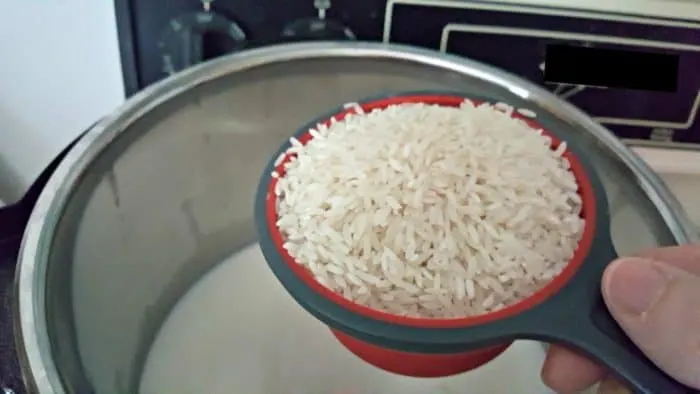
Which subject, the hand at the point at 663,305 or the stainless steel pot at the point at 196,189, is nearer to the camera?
the hand at the point at 663,305

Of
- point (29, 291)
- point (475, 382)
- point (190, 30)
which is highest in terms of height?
point (190, 30)

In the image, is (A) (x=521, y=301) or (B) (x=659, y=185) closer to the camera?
(A) (x=521, y=301)

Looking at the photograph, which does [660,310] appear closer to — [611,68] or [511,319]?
[511,319]

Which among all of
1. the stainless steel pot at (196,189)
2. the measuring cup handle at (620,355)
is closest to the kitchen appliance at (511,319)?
the measuring cup handle at (620,355)

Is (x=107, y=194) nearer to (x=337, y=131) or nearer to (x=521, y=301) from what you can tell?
(x=337, y=131)

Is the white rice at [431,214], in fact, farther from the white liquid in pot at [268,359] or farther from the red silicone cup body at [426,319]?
the white liquid in pot at [268,359]

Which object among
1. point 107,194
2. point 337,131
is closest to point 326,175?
point 337,131

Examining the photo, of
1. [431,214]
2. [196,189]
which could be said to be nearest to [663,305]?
[431,214]
